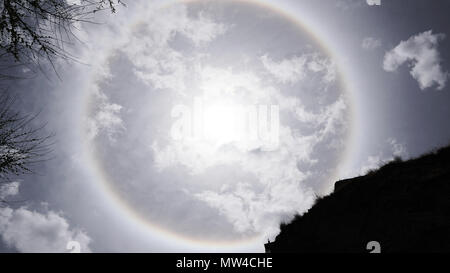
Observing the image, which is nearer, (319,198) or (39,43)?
(39,43)
